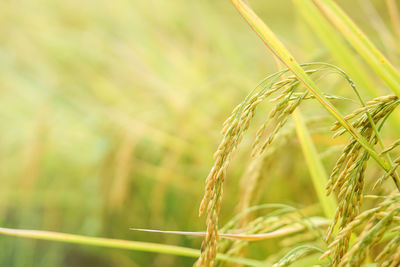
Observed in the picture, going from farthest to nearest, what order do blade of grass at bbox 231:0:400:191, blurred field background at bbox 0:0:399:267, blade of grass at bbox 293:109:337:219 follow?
blurred field background at bbox 0:0:399:267, blade of grass at bbox 293:109:337:219, blade of grass at bbox 231:0:400:191

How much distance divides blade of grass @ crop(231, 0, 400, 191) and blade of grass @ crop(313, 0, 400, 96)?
0.07 metres

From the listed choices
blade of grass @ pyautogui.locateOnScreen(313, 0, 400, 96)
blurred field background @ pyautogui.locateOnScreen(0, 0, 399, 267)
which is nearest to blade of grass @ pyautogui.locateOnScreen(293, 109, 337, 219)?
blade of grass @ pyautogui.locateOnScreen(313, 0, 400, 96)

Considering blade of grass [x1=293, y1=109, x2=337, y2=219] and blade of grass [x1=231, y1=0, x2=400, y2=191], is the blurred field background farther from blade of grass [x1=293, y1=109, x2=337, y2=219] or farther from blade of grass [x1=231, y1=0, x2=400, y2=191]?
blade of grass [x1=231, y1=0, x2=400, y2=191]

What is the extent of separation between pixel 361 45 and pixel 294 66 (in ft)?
0.33

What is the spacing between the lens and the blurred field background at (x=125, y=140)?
1253 millimetres

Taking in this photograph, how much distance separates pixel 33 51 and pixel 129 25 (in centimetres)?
53

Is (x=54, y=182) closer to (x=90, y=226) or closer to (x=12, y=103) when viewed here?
(x=90, y=226)

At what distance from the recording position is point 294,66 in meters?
0.45

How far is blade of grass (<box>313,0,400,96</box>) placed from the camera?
48 centimetres

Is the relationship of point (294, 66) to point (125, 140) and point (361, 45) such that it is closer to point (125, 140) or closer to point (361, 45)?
point (361, 45)

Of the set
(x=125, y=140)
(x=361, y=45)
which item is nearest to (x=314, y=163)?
(x=361, y=45)

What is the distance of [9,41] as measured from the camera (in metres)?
2.58

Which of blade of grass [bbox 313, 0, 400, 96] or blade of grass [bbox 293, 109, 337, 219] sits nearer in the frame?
blade of grass [bbox 313, 0, 400, 96]

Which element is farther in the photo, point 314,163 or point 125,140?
point 125,140
